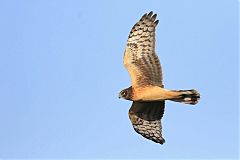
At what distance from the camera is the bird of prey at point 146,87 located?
1280cm

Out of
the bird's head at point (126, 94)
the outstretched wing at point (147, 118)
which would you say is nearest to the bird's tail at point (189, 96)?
the bird's head at point (126, 94)

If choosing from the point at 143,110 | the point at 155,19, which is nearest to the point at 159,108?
the point at 143,110

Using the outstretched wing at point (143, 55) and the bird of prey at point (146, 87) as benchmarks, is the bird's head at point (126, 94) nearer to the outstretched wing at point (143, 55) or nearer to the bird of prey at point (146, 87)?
the bird of prey at point (146, 87)

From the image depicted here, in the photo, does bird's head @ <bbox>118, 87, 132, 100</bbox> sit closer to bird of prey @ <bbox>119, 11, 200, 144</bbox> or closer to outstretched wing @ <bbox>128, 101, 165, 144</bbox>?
bird of prey @ <bbox>119, 11, 200, 144</bbox>

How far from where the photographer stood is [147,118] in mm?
14344

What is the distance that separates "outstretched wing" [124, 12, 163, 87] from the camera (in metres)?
13.4

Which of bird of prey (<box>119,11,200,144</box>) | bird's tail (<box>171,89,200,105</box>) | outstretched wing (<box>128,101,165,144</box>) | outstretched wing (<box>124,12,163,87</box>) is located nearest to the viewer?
bird's tail (<box>171,89,200,105</box>)

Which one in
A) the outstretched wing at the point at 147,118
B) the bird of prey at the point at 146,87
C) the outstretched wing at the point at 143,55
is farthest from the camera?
the outstretched wing at the point at 147,118

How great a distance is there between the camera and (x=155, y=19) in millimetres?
13875

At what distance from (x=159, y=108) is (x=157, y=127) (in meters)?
0.55

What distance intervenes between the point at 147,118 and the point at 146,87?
144 cm

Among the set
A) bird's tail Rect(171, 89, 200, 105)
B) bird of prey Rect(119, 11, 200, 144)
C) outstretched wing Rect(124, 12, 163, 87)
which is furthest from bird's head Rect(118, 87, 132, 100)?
bird's tail Rect(171, 89, 200, 105)

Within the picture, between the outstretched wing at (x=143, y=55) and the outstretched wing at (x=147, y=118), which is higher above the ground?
the outstretched wing at (x=143, y=55)

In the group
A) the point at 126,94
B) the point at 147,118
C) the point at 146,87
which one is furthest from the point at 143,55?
the point at 147,118
